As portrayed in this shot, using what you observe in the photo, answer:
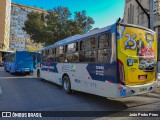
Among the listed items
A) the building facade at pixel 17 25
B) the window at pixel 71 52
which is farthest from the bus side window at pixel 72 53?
the building facade at pixel 17 25

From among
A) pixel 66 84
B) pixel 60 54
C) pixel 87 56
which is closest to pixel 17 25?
pixel 60 54

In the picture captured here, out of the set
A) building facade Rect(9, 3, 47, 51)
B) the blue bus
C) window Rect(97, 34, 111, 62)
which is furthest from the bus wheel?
building facade Rect(9, 3, 47, 51)

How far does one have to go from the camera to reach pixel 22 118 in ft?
17.7

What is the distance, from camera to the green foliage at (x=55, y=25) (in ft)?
85.5

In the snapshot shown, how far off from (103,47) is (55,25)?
20.8 meters

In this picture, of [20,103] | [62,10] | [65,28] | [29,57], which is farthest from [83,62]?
[62,10]

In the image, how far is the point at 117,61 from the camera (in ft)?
19.3

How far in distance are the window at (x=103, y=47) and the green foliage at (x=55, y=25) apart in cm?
1937

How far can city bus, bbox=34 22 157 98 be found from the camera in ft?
19.5

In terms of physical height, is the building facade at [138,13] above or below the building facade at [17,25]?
below

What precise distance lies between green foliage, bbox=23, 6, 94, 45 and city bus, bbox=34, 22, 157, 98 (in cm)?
1821

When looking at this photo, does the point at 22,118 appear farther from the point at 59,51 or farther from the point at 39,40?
the point at 39,40

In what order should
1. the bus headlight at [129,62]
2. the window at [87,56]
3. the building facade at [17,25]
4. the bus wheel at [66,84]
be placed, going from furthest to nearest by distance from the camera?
1. the building facade at [17,25]
2. the bus wheel at [66,84]
3. the window at [87,56]
4. the bus headlight at [129,62]

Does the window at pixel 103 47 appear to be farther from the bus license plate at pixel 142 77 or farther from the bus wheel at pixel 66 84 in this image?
the bus wheel at pixel 66 84
